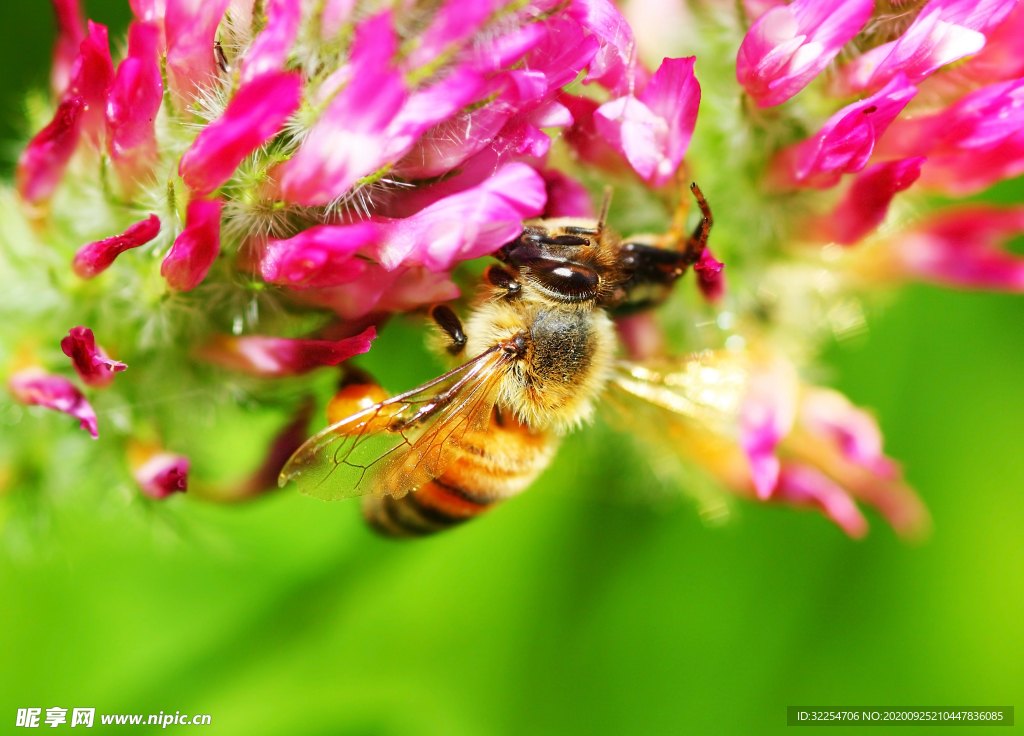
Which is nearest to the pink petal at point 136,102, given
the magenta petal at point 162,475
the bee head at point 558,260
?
the magenta petal at point 162,475

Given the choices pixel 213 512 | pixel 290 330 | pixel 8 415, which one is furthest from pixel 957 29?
pixel 213 512

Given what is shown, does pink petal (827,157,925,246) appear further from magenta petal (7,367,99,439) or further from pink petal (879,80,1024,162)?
magenta petal (7,367,99,439)

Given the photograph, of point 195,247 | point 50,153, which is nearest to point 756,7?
point 195,247

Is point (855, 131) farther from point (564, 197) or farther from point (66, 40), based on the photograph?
point (66, 40)

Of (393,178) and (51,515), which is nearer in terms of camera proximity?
(393,178)

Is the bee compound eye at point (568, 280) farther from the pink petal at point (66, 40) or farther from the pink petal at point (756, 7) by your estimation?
the pink petal at point (66, 40)

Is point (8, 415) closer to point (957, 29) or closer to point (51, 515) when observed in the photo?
point (51, 515)
